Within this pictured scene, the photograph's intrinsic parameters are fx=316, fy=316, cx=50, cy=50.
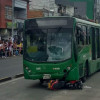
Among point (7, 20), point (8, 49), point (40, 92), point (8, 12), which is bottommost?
point (40, 92)

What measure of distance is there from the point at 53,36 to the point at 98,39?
17.7 ft

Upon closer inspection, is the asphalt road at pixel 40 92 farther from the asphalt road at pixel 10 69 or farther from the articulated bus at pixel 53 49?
the asphalt road at pixel 10 69

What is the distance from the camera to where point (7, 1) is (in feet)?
131

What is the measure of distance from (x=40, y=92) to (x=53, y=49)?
5.75ft

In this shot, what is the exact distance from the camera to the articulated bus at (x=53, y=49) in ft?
39.4

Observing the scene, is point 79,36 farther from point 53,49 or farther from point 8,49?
point 8,49

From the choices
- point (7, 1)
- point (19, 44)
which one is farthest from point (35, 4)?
point (19, 44)

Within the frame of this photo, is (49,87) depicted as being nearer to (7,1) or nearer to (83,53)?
(83,53)

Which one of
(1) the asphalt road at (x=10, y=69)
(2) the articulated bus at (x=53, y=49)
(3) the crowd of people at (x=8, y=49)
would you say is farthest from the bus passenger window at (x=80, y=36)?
(3) the crowd of people at (x=8, y=49)

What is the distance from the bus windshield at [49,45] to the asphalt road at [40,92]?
123 cm

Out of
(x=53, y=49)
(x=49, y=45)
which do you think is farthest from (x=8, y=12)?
(x=53, y=49)

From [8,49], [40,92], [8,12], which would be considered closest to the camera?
[40,92]

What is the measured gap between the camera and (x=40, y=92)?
1153cm

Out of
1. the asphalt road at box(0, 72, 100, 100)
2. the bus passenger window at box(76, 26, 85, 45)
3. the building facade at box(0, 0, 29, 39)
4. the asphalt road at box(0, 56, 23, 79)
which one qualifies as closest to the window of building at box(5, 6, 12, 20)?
the building facade at box(0, 0, 29, 39)
